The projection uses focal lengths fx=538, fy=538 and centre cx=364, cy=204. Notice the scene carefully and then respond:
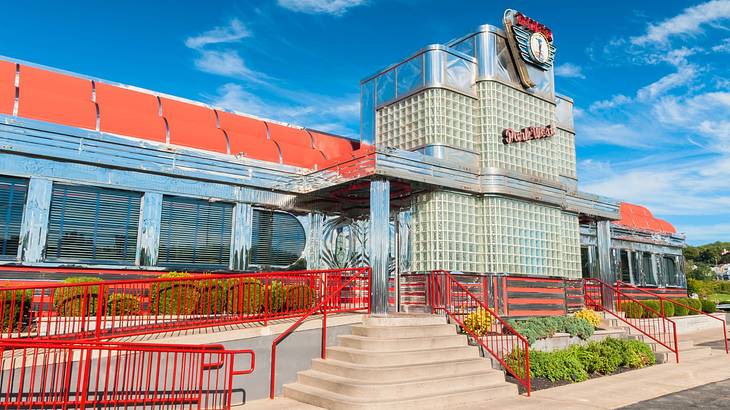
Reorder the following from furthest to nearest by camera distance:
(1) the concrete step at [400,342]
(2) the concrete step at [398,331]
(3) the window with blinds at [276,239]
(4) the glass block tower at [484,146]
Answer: (3) the window with blinds at [276,239] → (4) the glass block tower at [484,146] → (2) the concrete step at [398,331] → (1) the concrete step at [400,342]

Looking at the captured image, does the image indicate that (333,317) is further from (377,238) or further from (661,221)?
(661,221)

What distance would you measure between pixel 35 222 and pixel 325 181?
6348 millimetres

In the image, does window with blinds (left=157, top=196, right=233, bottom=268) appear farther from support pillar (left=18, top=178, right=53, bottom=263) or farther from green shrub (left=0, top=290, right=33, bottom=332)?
green shrub (left=0, top=290, right=33, bottom=332)

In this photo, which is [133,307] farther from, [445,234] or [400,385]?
[445,234]

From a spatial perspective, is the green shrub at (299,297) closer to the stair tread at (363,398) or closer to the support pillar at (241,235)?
the stair tread at (363,398)

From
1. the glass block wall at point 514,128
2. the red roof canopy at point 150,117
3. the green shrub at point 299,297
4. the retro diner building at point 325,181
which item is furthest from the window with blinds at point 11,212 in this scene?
the glass block wall at point 514,128

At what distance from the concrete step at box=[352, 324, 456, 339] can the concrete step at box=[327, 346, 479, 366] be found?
466mm

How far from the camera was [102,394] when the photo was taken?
25.3 feet

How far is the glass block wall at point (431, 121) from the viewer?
14.0 meters

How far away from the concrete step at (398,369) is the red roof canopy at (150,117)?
4978mm

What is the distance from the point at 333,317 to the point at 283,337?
1396 mm

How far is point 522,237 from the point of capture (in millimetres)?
14625

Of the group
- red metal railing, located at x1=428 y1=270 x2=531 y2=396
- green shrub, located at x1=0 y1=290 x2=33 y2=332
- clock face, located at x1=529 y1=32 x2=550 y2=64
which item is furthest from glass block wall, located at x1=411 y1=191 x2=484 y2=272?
green shrub, located at x1=0 y1=290 x2=33 y2=332

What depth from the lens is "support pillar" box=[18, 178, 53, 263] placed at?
11242 millimetres
